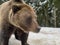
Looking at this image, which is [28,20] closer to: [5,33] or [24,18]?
[24,18]

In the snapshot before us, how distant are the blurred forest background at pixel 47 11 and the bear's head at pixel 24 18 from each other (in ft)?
9.00

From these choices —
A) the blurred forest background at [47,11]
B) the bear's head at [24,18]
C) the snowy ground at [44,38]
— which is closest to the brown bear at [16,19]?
the bear's head at [24,18]

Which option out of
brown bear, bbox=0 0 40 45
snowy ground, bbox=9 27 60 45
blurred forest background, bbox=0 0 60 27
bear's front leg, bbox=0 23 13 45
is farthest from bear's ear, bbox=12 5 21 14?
blurred forest background, bbox=0 0 60 27

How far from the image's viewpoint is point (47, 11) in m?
5.56

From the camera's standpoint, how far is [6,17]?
2691 mm

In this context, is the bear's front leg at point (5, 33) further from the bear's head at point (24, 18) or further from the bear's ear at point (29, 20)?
the bear's ear at point (29, 20)

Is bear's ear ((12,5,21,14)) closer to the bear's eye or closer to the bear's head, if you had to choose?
the bear's head

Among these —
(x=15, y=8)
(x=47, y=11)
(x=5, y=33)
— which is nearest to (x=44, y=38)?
(x=5, y=33)

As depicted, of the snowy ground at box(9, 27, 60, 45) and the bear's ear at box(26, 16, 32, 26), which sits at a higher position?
the bear's ear at box(26, 16, 32, 26)

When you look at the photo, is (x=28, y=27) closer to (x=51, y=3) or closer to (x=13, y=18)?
(x=13, y=18)

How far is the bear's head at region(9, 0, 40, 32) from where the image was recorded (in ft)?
8.04

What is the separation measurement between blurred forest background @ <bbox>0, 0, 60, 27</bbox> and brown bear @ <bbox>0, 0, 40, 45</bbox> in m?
2.53

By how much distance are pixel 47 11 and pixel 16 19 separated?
3.12 metres

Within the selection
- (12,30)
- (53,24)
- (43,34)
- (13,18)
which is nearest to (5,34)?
(12,30)
